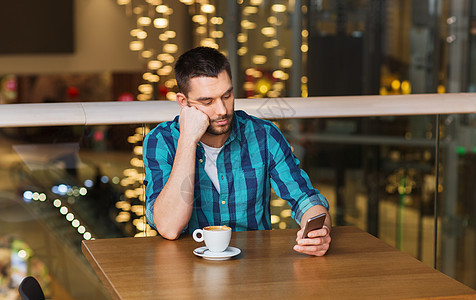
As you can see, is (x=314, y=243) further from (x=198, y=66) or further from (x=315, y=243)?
(x=198, y=66)

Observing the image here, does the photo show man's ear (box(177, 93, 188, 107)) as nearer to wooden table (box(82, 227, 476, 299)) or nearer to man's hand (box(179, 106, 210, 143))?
man's hand (box(179, 106, 210, 143))

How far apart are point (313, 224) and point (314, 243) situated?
0.06 m

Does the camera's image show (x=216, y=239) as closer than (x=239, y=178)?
Yes

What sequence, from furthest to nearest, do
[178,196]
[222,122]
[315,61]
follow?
[315,61] < [222,122] < [178,196]

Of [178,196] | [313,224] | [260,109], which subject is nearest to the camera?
[313,224]

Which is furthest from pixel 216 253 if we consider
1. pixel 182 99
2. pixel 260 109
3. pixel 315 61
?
pixel 315 61

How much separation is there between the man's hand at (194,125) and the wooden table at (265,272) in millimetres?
244

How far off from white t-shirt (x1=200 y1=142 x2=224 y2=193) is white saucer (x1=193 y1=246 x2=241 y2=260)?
1.13ft

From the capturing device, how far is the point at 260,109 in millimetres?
2326

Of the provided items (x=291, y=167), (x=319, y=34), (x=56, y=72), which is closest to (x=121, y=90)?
(x=56, y=72)

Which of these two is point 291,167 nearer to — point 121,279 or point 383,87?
point 121,279

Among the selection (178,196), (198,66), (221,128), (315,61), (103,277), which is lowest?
(103,277)

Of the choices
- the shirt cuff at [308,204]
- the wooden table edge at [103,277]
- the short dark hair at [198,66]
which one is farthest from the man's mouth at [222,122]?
the wooden table edge at [103,277]

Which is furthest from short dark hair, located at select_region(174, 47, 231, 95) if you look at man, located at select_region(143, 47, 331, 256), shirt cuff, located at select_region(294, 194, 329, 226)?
shirt cuff, located at select_region(294, 194, 329, 226)
